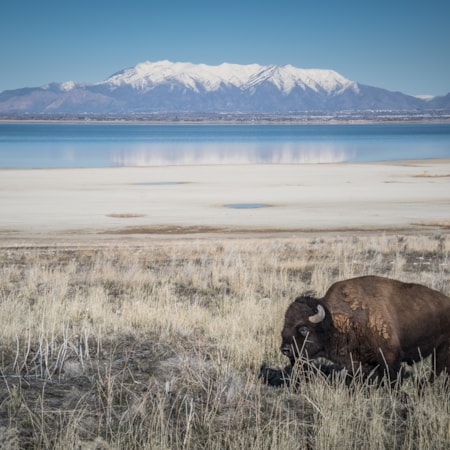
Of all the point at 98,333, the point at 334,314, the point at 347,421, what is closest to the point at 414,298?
the point at 334,314

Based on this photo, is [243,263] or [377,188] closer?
[243,263]

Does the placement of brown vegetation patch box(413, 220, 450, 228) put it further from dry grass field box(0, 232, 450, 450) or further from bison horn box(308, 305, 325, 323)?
bison horn box(308, 305, 325, 323)

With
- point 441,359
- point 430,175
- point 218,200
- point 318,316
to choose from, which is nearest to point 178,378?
point 318,316

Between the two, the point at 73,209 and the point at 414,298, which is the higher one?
the point at 414,298

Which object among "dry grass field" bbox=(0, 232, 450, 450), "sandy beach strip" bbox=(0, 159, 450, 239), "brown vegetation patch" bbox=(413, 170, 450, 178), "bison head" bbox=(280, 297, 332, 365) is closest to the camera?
"dry grass field" bbox=(0, 232, 450, 450)

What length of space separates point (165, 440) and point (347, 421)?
153 cm

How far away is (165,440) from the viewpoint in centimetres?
526

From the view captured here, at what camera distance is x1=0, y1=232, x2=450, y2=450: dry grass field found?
5562 mm

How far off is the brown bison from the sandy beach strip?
17219 millimetres

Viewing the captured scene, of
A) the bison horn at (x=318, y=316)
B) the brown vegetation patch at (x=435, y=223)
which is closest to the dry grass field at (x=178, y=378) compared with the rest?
the bison horn at (x=318, y=316)

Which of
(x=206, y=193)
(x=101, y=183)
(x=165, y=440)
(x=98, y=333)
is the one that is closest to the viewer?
(x=165, y=440)

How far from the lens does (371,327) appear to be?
6.22m

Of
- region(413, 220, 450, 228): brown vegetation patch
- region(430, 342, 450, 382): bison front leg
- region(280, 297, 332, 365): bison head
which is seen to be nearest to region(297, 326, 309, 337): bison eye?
region(280, 297, 332, 365): bison head

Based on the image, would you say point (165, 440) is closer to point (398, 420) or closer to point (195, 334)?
point (398, 420)
